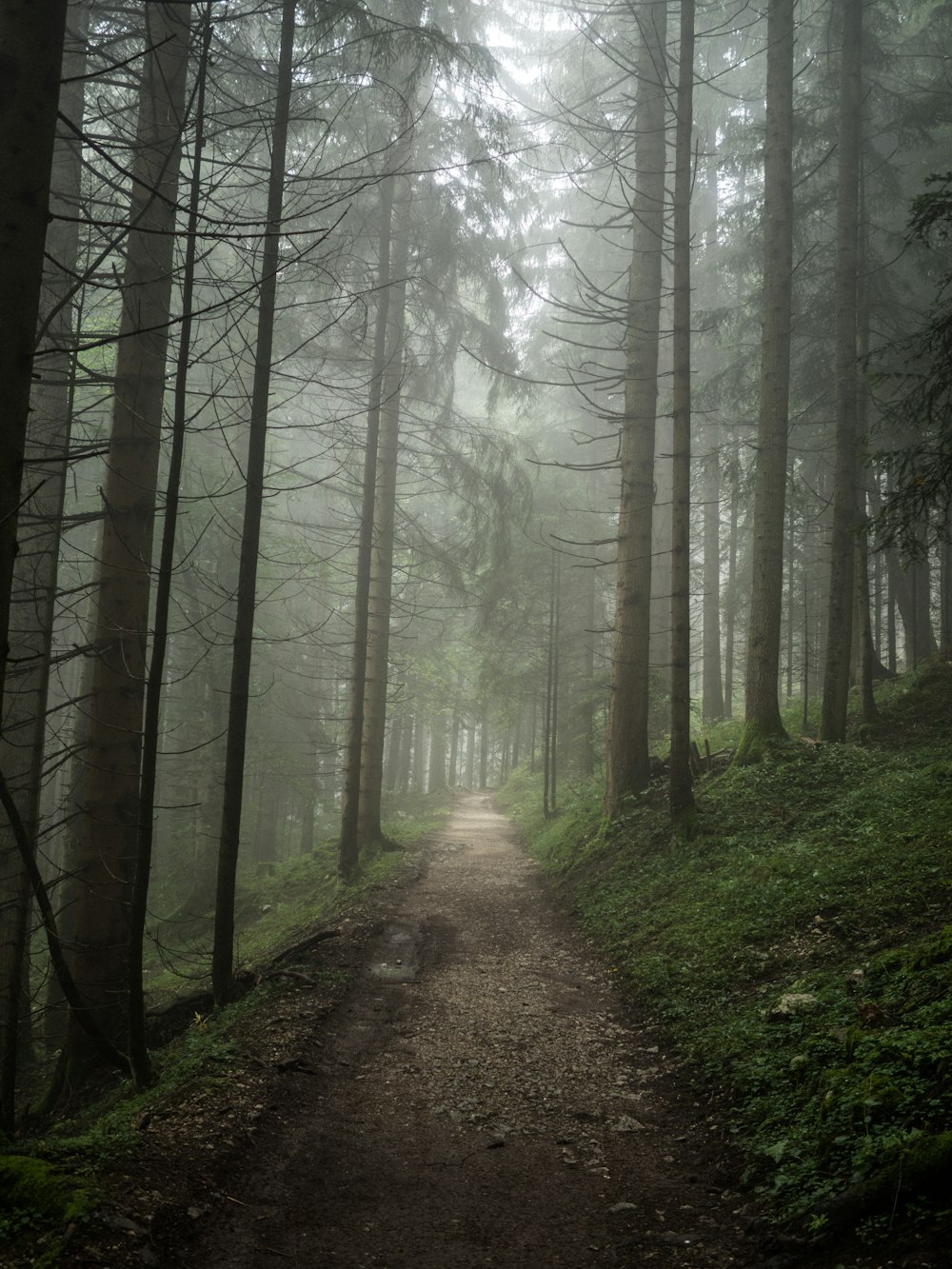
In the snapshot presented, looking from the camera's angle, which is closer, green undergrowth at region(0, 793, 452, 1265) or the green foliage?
the green foliage

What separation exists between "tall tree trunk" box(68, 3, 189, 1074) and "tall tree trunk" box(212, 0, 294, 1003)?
2.62 ft

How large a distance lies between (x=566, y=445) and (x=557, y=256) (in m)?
6.80

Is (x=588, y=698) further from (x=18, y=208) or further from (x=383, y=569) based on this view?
(x=18, y=208)

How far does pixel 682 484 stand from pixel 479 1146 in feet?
25.7

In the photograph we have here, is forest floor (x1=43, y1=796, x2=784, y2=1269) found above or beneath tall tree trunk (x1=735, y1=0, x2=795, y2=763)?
beneath

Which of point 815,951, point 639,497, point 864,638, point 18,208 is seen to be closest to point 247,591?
point 18,208

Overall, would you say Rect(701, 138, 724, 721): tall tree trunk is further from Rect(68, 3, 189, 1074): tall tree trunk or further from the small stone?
the small stone

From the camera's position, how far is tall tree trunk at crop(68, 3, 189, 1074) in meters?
6.56

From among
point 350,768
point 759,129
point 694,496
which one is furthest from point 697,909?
point 694,496

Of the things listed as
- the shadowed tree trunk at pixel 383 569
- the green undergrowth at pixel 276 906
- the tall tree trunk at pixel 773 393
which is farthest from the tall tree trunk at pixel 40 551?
the tall tree trunk at pixel 773 393

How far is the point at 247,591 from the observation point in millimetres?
6613

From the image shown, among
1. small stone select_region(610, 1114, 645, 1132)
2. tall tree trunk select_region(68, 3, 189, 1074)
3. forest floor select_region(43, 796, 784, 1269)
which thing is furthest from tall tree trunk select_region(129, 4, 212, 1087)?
small stone select_region(610, 1114, 645, 1132)

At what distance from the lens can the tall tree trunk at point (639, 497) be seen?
39.3 ft

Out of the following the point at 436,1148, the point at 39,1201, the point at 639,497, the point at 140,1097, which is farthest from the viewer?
the point at 639,497
